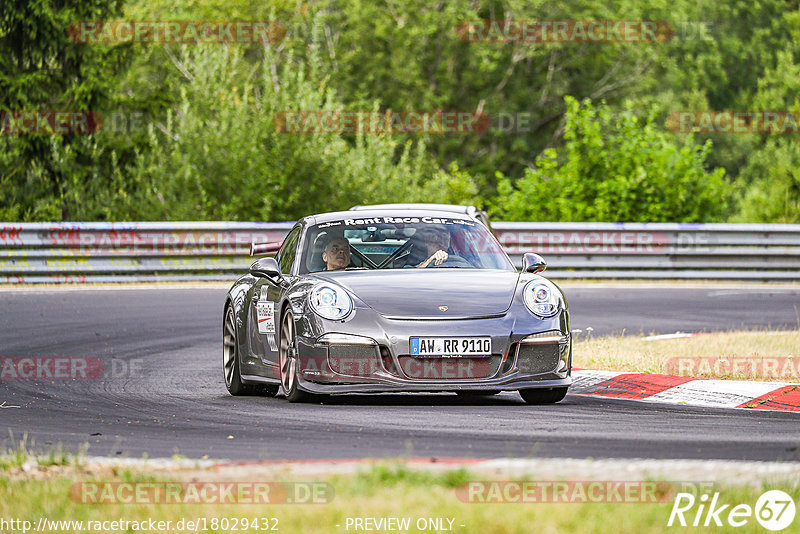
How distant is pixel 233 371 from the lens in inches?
418

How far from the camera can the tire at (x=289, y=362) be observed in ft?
30.1

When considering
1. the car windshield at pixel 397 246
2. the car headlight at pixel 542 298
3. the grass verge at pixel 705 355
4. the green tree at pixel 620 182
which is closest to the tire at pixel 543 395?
the car headlight at pixel 542 298

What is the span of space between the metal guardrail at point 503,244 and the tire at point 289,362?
13.2m

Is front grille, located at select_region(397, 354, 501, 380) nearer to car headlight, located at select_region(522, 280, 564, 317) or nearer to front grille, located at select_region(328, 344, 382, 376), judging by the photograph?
front grille, located at select_region(328, 344, 382, 376)

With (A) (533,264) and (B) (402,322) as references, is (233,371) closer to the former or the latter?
(B) (402,322)

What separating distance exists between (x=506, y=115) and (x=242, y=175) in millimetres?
32179

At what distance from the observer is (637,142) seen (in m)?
29.3

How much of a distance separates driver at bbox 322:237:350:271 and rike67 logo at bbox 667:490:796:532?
4927mm

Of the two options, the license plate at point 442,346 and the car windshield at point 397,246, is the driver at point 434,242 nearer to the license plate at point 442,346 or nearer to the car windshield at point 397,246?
the car windshield at point 397,246

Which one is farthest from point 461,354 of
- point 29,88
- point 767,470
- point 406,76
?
point 406,76

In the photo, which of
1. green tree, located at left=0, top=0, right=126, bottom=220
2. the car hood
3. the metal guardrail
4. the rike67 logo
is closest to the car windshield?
the car hood

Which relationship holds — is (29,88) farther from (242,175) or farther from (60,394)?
(60,394)

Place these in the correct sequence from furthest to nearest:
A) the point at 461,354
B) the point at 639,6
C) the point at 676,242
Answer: the point at 639,6 → the point at 676,242 → the point at 461,354

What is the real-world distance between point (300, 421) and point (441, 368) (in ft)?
3.45
